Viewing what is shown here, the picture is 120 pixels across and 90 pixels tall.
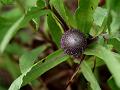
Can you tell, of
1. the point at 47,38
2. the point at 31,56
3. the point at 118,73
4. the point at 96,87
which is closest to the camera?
the point at 118,73

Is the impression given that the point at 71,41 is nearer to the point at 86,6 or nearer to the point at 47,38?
the point at 86,6

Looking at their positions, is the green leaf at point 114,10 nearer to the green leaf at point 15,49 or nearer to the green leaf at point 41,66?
the green leaf at point 41,66

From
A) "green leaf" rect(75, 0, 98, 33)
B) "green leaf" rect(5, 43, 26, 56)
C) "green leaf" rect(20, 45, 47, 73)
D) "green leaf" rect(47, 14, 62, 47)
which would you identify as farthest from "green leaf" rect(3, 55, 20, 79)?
"green leaf" rect(75, 0, 98, 33)

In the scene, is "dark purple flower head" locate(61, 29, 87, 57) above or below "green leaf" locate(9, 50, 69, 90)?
above

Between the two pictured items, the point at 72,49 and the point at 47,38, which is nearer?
the point at 72,49

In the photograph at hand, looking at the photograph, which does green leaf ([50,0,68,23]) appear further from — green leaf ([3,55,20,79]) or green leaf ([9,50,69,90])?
green leaf ([3,55,20,79])

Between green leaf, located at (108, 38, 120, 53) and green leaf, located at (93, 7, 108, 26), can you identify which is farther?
green leaf, located at (93, 7, 108, 26)

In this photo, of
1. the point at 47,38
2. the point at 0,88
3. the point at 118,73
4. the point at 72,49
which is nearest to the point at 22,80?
the point at 72,49
